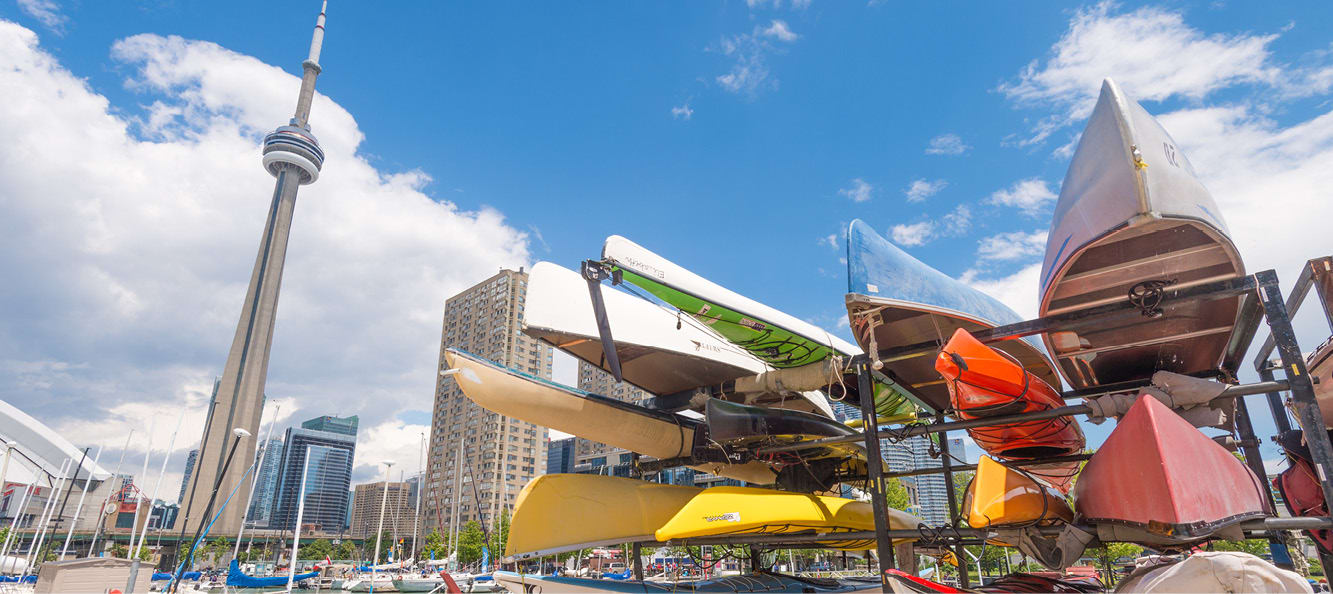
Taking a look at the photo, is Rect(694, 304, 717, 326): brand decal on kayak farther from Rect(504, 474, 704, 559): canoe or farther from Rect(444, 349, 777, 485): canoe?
Rect(504, 474, 704, 559): canoe

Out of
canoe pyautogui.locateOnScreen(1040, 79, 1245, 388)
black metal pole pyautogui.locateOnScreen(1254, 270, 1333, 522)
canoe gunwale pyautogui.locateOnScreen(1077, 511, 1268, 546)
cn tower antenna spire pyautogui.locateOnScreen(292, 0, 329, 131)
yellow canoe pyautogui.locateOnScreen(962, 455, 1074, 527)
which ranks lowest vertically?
canoe gunwale pyautogui.locateOnScreen(1077, 511, 1268, 546)

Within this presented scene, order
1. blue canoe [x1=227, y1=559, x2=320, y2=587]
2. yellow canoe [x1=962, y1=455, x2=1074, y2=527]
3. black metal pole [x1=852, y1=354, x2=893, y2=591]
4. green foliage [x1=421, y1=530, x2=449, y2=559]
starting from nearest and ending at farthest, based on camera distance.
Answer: yellow canoe [x1=962, y1=455, x2=1074, y2=527] < black metal pole [x1=852, y1=354, x2=893, y2=591] < blue canoe [x1=227, y1=559, x2=320, y2=587] < green foliage [x1=421, y1=530, x2=449, y2=559]

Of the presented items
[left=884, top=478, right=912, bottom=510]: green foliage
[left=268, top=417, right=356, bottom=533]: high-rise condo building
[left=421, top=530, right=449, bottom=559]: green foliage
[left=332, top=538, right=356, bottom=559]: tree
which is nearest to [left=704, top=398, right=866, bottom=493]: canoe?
[left=884, top=478, right=912, bottom=510]: green foliage

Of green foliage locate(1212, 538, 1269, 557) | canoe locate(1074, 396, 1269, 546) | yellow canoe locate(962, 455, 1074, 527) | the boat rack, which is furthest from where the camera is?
green foliage locate(1212, 538, 1269, 557)

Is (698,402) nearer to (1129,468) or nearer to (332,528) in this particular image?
(1129,468)

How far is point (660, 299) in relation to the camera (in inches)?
342

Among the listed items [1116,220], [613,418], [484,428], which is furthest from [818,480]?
[484,428]

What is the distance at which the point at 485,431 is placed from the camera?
70125mm

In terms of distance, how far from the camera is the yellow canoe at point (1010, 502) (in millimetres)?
6777

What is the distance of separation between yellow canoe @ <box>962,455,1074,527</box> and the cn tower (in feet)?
299

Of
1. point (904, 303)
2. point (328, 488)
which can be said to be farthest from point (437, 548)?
point (328, 488)

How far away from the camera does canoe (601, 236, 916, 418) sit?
824 centimetres

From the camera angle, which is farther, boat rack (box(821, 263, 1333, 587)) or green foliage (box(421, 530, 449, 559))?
green foliage (box(421, 530, 449, 559))

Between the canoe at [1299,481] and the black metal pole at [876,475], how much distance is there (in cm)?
458
